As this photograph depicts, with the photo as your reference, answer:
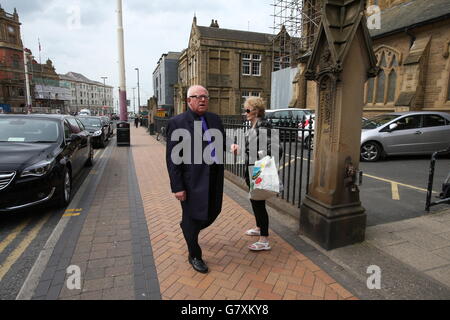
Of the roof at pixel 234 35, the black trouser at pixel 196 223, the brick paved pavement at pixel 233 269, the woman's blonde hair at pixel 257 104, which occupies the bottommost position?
the brick paved pavement at pixel 233 269

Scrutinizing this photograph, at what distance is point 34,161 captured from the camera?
13.6 ft

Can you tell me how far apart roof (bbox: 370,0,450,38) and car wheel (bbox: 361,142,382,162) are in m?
7.71

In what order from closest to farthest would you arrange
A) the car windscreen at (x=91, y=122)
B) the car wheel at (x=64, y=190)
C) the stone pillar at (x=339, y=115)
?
the stone pillar at (x=339, y=115) → the car wheel at (x=64, y=190) → the car windscreen at (x=91, y=122)

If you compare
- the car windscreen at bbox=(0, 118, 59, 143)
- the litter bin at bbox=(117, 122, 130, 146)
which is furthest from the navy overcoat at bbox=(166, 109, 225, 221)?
the litter bin at bbox=(117, 122, 130, 146)

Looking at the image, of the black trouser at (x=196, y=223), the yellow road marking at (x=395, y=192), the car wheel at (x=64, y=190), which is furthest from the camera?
the yellow road marking at (x=395, y=192)

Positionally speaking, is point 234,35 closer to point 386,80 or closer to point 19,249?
point 386,80

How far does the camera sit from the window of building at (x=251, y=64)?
1272 inches

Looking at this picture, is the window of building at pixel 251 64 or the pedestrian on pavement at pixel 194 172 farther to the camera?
the window of building at pixel 251 64

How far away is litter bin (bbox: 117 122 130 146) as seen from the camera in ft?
45.1

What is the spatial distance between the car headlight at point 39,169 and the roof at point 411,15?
15.3 m

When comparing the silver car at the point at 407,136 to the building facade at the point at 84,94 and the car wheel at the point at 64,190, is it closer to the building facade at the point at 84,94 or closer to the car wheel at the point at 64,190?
the car wheel at the point at 64,190

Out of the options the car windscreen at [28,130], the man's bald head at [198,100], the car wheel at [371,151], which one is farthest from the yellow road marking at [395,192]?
the car windscreen at [28,130]
